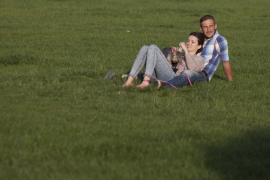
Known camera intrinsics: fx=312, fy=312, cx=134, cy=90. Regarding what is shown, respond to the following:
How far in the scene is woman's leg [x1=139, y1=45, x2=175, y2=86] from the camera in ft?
19.1

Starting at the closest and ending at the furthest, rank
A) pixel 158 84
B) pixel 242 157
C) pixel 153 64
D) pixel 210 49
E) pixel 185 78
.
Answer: pixel 242 157 < pixel 158 84 < pixel 153 64 < pixel 185 78 < pixel 210 49

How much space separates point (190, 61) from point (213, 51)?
679 millimetres

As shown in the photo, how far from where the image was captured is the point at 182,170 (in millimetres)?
2980

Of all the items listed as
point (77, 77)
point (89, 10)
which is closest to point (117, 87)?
point (77, 77)

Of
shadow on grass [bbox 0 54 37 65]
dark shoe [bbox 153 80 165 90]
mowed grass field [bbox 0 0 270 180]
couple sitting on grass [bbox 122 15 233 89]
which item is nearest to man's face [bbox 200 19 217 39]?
couple sitting on grass [bbox 122 15 233 89]

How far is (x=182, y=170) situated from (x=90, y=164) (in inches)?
34.7

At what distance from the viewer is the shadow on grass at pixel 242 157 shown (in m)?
3.01

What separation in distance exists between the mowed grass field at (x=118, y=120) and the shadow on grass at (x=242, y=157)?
10 mm

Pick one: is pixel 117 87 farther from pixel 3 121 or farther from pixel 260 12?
pixel 260 12

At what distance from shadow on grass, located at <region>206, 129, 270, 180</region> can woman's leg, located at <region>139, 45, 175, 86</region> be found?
7.75 feet

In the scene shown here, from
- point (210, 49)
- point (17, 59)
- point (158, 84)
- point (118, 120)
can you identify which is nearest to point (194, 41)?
point (210, 49)

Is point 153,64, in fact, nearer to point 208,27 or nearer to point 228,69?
point 208,27

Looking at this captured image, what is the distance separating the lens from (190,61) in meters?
6.05

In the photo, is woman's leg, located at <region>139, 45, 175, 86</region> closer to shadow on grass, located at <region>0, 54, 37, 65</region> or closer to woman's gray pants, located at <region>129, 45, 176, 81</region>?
woman's gray pants, located at <region>129, 45, 176, 81</region>
